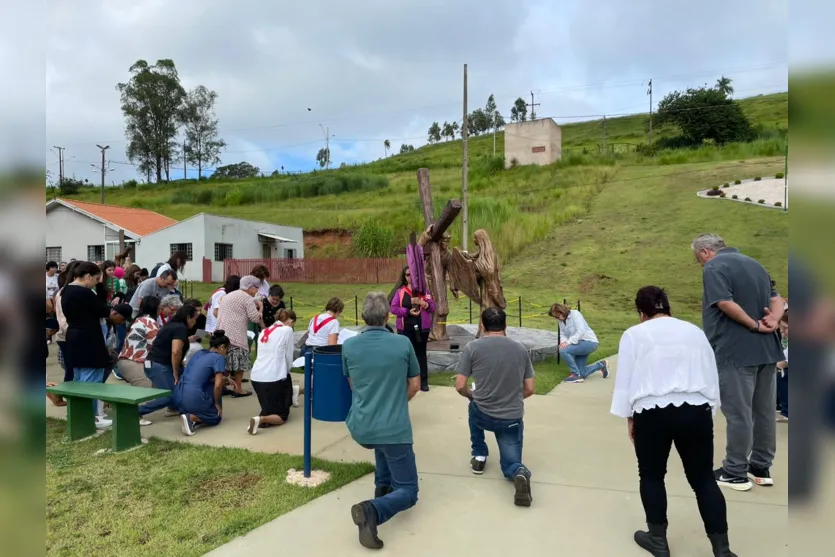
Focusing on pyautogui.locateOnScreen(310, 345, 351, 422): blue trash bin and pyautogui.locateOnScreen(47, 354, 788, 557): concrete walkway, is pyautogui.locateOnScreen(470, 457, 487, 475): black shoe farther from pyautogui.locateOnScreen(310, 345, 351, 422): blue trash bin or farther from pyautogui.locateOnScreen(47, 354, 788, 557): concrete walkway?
pyautogui.locateOnScreen(310, 345, 351, 422): blue trash bin

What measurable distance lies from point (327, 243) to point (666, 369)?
38021mm

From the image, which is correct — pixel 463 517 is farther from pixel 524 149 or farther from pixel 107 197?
pixel 107 197

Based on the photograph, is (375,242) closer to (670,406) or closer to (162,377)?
(162,377)

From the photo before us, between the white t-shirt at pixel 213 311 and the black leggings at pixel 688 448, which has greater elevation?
the white t-shirt at pixel 213 311

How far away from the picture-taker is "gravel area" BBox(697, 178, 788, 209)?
29.8 m

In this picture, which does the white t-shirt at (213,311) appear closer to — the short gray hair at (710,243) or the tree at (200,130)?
the short gray hair at (710,243)

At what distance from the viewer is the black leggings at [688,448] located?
311cm

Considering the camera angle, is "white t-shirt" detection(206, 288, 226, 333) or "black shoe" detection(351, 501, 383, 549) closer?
"black shoe" detection(351, 501, 383, 549)

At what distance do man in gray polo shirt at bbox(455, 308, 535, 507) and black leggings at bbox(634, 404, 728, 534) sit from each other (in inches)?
42.5

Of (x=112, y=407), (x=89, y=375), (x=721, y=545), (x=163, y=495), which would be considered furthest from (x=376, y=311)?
(x=89, y=375)

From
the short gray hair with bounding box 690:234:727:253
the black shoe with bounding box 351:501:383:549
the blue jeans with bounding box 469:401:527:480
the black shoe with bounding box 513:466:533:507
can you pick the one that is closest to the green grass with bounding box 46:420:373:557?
the black shoe with bounding box 351:501:383:549

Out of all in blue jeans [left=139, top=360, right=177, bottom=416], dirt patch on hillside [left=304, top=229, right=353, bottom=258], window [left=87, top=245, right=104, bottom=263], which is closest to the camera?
blue jeans [left=139, top=360, right=177, bottom=416]

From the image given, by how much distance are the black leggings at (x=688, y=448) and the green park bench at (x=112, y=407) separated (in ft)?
14.1

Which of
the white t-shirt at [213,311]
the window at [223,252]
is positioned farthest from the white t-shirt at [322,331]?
the window at [223,252]
